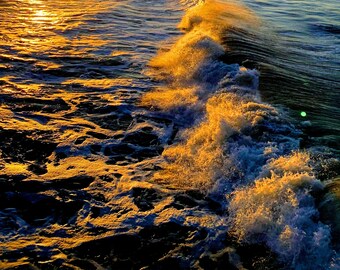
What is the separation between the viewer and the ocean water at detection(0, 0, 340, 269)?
5.32 metres

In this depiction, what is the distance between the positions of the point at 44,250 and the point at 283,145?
180 inches

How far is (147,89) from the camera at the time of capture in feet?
34.4

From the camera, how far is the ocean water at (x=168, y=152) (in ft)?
17.4

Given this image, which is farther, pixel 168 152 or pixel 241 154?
pixel 168 152

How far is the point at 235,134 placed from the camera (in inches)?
308

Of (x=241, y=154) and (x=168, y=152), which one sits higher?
(x=241, y=154)

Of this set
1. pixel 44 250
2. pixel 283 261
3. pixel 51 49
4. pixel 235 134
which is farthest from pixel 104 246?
pixel 51 49

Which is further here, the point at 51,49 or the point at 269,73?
the point at 51,49

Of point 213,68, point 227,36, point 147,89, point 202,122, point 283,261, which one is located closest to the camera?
point 283,261

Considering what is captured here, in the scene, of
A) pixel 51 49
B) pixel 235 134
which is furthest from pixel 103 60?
pixel 235 134

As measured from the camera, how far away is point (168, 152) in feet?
25.0

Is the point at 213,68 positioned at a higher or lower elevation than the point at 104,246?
higher

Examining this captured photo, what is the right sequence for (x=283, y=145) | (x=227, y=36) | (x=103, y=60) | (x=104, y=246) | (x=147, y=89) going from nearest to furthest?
(x=104, y=246) < (x=283, y=145) < (x=147, y=89) < (x=103, y=60) < (x=227, y=36)

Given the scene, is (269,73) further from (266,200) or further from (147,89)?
(266,200)
